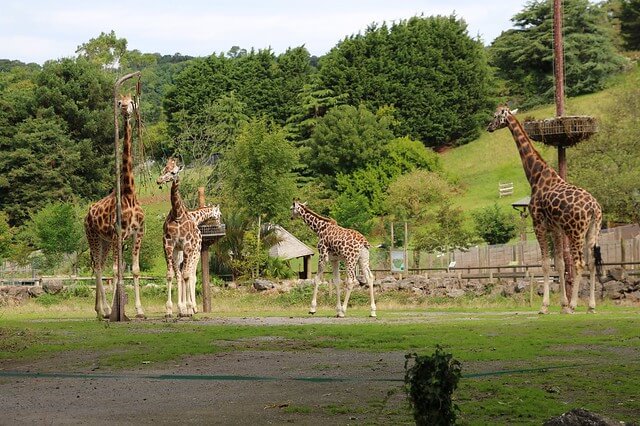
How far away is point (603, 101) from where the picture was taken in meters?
101

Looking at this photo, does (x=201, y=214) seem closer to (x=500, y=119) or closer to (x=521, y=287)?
(x=500, y=119)

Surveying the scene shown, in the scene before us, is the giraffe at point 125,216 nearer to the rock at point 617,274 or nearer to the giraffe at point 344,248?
the giraffe at point 344,248

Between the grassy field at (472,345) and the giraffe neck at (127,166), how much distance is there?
3.72m

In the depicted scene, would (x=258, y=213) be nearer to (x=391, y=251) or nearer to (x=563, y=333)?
(x=391, y=251)

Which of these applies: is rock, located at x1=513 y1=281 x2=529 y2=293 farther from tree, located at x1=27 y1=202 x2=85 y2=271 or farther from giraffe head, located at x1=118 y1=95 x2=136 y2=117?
tree, located at x1=27 y1=202 x2=85 y2=271

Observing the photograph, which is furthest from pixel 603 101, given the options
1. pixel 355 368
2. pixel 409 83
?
pixel 355 368

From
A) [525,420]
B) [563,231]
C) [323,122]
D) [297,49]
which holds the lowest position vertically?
[525,420]

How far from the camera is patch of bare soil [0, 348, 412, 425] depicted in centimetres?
1482

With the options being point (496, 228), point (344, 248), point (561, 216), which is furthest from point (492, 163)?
point (561, 216)

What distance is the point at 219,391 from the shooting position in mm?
16953

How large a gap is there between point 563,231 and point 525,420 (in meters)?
19.0

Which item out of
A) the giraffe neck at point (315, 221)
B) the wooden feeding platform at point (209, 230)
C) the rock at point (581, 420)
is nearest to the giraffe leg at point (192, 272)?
the wooden feeding platform at point (209, 230)

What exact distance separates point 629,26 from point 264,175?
67.0m

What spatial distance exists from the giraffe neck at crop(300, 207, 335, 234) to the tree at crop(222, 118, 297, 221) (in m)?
28.9
